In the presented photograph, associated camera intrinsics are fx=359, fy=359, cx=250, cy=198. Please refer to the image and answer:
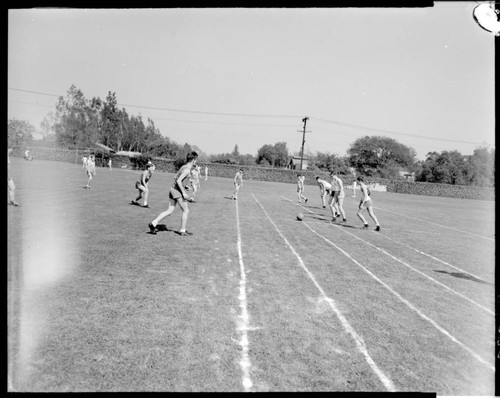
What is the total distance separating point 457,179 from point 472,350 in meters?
72.0

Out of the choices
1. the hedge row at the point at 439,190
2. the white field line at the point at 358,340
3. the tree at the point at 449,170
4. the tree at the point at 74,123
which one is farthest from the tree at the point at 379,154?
the white field line at the point at 358,340

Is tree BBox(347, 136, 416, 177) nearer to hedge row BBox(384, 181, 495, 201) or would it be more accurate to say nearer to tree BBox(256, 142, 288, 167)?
tree BBox(256, 142, 288, 167)

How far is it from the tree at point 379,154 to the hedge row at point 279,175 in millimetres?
47010

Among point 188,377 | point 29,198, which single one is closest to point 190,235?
point 188,377

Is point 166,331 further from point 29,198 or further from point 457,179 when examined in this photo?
point 457,179

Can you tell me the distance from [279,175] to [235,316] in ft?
182

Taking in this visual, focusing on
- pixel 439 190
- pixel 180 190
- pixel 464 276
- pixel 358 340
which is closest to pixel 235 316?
pixel 358 340

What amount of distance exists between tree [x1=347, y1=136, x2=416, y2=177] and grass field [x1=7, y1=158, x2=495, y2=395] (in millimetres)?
100833

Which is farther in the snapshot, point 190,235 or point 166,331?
point 190,235

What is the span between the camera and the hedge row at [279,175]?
52.2m
